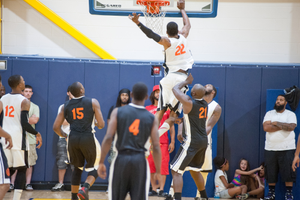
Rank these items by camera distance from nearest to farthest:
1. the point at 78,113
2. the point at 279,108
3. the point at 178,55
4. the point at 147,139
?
the point at 147,139, the point at 78,113, the point at 178,55, the point at 279,108

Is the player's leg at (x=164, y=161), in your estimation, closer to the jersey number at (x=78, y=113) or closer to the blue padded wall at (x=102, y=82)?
the blue padded wall at (x=102, y=82)

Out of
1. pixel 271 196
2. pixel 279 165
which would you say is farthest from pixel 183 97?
pixel 271 196

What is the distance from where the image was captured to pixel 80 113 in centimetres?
535

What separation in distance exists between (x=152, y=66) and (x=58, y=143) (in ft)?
9.78

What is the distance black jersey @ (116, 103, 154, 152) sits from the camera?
3.91 metres

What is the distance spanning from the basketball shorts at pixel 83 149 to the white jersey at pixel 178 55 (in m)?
1.80

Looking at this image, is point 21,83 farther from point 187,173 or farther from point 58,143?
point 187,173

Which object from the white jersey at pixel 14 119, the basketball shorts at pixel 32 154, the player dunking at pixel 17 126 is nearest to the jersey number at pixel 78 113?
the player dunking at pixel 17 126

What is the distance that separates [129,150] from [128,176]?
307 millimetres

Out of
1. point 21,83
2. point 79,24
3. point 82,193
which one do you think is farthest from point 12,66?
point 82,193

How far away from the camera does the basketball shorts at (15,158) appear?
5566mm

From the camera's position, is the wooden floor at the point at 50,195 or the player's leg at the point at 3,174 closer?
the player's leg at the point at 3,174

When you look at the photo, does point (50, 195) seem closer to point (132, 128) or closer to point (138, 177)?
point (138, 177)

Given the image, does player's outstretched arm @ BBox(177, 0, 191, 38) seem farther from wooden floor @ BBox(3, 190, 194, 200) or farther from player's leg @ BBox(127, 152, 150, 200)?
wooden floor @ BBox(3, 190, 194, 200)
